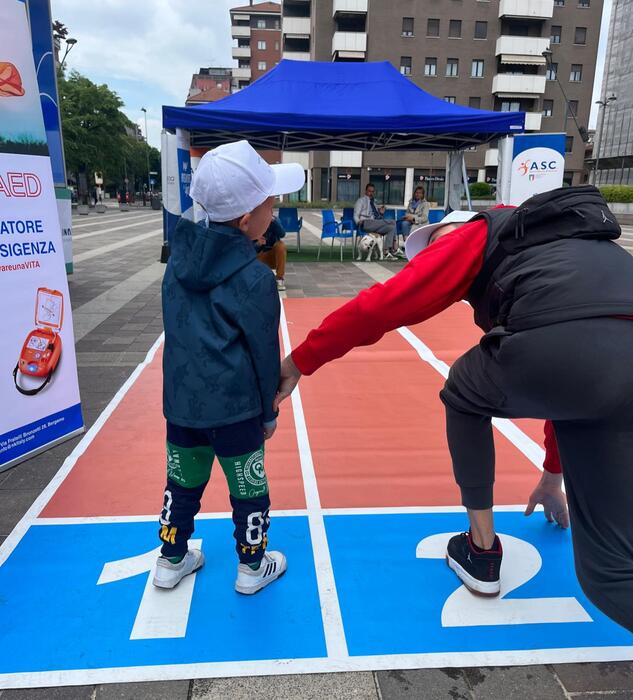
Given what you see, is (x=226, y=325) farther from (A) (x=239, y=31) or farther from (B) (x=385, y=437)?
(A) (x=239, y=31)

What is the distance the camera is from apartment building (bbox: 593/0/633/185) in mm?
52156

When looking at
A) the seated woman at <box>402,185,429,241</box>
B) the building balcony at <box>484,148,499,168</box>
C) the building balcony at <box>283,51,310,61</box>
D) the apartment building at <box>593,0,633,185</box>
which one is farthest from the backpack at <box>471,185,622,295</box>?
the building balcony at <box>283,51,310,61</box>

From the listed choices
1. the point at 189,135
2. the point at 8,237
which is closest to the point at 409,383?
the point at 8,237

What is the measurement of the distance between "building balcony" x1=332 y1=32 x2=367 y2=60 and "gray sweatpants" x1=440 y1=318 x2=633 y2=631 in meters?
50.8

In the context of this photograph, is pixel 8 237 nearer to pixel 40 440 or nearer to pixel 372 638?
pixel 40 440

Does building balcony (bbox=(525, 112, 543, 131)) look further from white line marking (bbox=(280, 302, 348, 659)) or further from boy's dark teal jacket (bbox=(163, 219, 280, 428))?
boy's dark teal jacket (bbox=(163, 219, 280, 428))

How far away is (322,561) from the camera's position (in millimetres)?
2619

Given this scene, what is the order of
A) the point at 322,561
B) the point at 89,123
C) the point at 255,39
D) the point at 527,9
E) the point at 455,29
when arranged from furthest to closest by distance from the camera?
the point at 255,39
the point at 455,29
the point at 527,9
the point at 89,123
the point at 322,561

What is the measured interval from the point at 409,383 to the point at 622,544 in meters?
3.41

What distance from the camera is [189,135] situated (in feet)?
35.6

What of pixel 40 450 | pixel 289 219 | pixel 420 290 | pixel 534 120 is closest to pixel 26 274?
pixel 40 450

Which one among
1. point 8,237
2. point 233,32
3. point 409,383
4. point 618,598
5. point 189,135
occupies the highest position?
point 233,32

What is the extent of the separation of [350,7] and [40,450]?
51.4 m

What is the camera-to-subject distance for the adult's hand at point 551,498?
2732 millimetres
